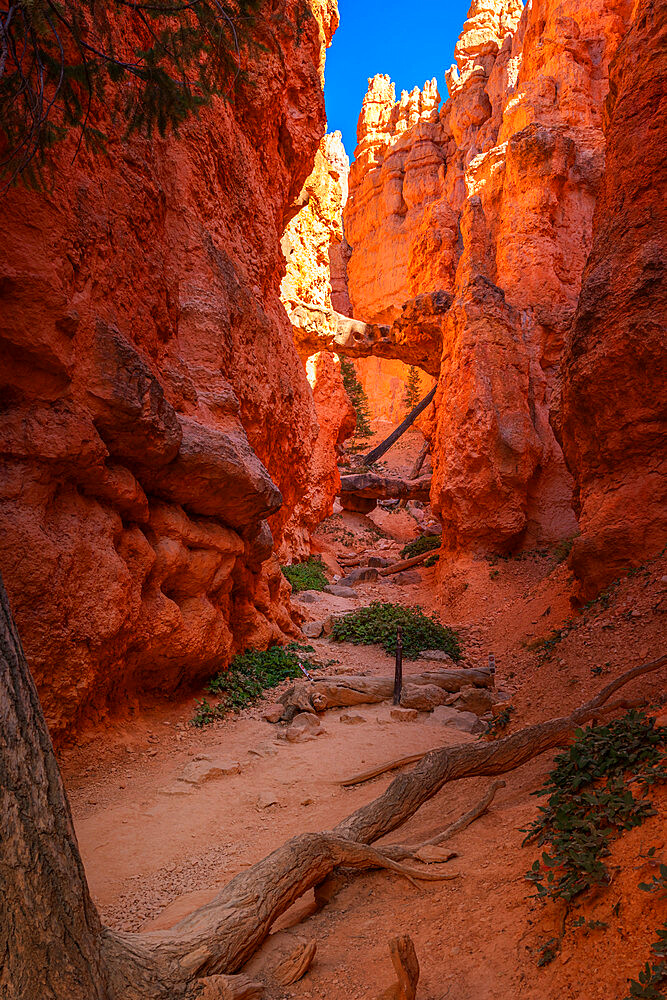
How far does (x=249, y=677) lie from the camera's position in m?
7.66

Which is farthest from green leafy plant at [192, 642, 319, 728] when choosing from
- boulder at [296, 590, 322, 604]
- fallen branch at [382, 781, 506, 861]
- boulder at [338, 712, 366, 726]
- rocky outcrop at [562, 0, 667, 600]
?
rocky outcrop at [562, 0, 667, 600]

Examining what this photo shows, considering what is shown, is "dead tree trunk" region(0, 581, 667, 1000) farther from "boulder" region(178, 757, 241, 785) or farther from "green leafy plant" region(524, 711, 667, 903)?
"boulder" region(178, 757, 241, 785)

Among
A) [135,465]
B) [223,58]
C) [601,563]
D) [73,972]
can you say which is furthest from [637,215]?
[73,972]

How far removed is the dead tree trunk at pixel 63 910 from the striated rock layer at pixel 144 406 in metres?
2.80

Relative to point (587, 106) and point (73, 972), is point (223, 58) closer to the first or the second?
point (73, 972)

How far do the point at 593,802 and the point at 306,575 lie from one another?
12.8 metres

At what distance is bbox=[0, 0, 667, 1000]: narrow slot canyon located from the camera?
2.26 metres

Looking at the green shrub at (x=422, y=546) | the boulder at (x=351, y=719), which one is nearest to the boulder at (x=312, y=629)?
the boulder at (x=351, y=719)

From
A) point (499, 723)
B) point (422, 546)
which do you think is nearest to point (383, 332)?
point (422, 546)

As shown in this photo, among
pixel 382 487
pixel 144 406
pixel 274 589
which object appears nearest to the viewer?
pixel 144 406

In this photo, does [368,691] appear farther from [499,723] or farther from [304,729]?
[499,723]

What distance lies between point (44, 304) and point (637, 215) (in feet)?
27.2

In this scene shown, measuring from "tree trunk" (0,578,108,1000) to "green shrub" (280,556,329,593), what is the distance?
1190 cm

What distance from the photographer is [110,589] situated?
17.1 ft
